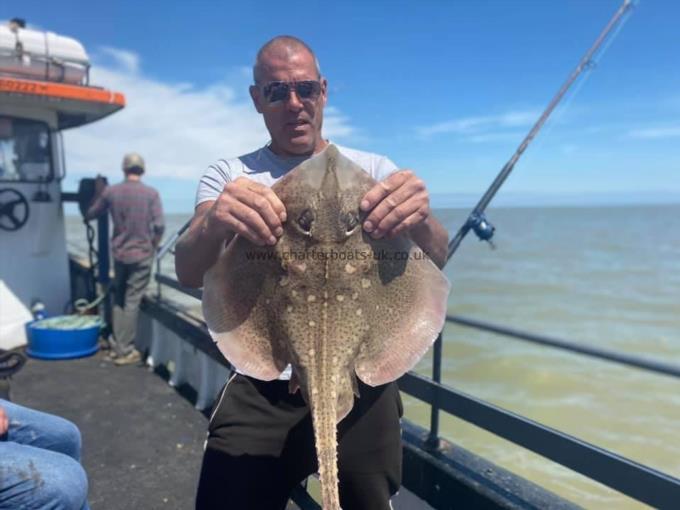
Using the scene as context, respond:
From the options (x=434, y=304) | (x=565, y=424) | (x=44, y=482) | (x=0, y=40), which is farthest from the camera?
(x=565, y=424)

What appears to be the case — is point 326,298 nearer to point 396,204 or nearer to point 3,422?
point 396,204

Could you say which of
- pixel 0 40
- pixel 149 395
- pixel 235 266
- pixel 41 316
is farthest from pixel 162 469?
pixel 0 40

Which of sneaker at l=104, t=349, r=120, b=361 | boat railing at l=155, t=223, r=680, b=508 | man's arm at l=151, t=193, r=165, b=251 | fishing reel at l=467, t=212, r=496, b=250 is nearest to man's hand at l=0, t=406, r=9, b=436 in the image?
boat railing at l=155, t=223, r=680, b=508

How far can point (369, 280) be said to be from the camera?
1.81m

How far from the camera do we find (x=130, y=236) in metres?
6.76

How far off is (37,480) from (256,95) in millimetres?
1902

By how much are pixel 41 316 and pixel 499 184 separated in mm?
6249

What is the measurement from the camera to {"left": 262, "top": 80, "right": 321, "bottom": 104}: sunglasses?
215 cm

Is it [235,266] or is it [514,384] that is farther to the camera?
[514,384]

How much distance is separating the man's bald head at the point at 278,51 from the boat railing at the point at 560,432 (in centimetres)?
173

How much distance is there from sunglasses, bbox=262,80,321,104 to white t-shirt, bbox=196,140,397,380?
244 millimetres

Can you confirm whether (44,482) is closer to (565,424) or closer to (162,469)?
(162,469)

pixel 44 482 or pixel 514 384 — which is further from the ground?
pixel 44 482

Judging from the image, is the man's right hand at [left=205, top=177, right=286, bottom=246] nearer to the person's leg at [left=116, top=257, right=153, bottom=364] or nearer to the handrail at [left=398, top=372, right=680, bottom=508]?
the handrail at [left=398, top=372, right=680, bottom=508]
